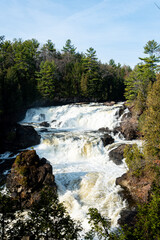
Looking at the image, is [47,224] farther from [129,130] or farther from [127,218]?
[129,130]

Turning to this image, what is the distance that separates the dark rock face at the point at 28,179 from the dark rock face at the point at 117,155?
6950 millimetres

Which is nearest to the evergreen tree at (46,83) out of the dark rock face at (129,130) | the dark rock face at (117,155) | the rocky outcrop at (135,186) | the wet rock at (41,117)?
the wet rock at (41,117)

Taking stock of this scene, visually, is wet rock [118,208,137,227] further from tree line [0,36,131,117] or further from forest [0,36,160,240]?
tree line [0,36,131,117]

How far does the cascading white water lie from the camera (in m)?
10.3

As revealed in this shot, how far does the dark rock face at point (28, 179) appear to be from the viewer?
10812 mm

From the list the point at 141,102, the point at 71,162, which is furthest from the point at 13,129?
the point at 141,102

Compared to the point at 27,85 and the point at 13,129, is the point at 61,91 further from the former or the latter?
the point at 13,129

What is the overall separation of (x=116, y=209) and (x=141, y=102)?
16.5 meters

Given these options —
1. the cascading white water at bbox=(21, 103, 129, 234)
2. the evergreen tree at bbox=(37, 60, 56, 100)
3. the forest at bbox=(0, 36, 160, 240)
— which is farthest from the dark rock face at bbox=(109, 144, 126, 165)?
the evergreen tree at bbox=(37, 60, 56, 100)

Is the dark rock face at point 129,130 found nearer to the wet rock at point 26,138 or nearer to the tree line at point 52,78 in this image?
the wet rock at point 26,138

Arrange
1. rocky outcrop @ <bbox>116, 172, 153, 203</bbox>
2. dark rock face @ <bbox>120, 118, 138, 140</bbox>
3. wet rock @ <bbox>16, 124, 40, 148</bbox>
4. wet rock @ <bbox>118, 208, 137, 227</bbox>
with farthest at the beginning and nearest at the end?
wet rock @ <bbox>16, 124, 40, 148</bbox>
dark rock face @ <bbox>120, 118, 138, 140</bbox>
rocky outcrop @ <bbox>116, 172, 153, 203</bbox>
wet rock @ <bbox>118, 208, 137, 227</bbox>

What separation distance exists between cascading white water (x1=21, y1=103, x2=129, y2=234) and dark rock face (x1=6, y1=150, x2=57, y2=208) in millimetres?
1634

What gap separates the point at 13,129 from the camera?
21703 mm

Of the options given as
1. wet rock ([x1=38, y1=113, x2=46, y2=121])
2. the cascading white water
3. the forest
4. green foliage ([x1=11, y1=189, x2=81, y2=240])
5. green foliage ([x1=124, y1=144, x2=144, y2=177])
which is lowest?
the cascading white water
